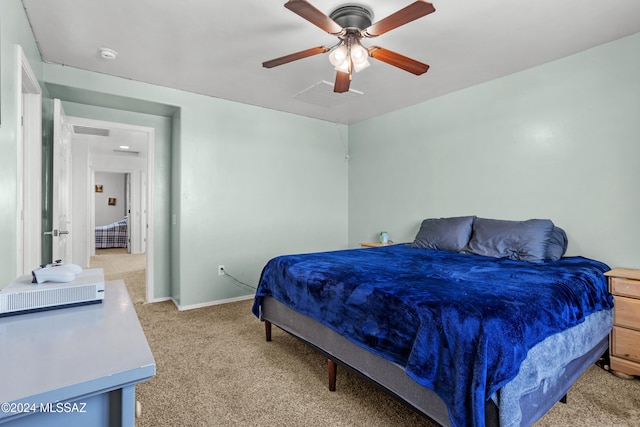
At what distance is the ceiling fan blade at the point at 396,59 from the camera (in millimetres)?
2219

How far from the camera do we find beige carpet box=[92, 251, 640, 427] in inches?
71.7

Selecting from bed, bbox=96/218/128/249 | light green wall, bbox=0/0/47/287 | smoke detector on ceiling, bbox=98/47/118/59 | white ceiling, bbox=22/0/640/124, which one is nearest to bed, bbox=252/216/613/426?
white ceiling, bbox=22/0/640/124

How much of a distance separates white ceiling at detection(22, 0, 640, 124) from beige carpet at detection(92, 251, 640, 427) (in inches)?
95.4

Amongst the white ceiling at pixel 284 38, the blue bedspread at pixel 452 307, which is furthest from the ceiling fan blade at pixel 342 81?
the blue bedspread at pixel 452 307

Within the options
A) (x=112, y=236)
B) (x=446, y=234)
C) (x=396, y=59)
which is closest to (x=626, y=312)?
(x=446, y=234)

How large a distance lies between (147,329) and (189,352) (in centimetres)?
77

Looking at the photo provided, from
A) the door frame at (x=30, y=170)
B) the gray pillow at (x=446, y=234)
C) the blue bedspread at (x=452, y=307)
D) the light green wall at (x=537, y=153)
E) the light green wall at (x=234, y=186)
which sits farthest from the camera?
the light green wall at (x=234, y=186)

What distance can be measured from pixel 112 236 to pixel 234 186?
6876 millimetres

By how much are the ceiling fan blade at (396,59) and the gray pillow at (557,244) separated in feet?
5.69

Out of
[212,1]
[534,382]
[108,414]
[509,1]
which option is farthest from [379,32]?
[108,414]

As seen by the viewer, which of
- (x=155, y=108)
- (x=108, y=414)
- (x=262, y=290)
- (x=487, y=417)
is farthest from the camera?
(x=155, y=108)

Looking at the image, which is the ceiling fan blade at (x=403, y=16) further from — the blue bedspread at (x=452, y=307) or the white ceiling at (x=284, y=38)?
the blue bedspread at (x=452, y=307)

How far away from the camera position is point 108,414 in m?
0.74

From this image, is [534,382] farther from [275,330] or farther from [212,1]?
[212,1]
